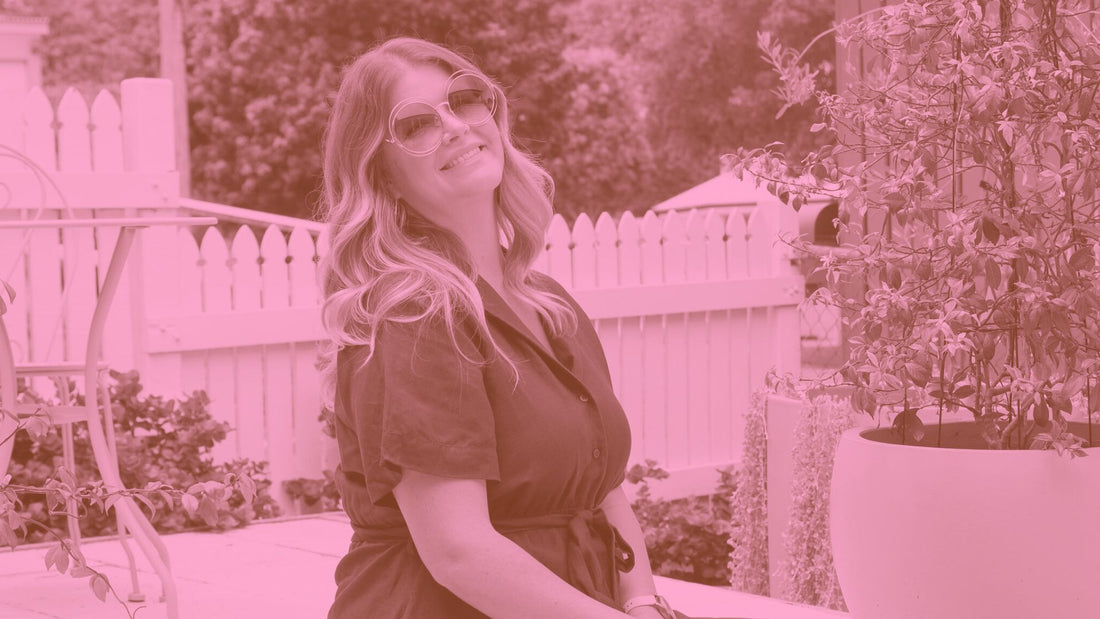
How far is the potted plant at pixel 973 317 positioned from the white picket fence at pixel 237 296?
347 centimetres

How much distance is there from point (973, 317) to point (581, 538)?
1041mm

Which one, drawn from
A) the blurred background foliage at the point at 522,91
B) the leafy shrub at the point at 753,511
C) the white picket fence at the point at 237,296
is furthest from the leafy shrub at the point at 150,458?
the blurred background foliage at the point at 522,91

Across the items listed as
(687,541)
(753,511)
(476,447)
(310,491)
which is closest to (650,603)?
(476,447)

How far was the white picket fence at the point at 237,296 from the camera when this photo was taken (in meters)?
6.18

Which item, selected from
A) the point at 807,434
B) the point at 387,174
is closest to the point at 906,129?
the point at 387,174

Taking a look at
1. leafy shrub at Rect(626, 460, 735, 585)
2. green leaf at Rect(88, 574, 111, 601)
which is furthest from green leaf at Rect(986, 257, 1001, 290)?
leafy shrub at Rect(626, 460, 735, 585)

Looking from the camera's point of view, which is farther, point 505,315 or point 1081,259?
point 1081,259

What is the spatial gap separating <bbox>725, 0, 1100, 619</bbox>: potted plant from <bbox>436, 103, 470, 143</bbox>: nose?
2.92 feet

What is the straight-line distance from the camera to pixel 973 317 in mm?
2859

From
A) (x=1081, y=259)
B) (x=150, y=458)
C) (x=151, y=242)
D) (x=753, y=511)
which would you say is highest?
(x=151, y=242)

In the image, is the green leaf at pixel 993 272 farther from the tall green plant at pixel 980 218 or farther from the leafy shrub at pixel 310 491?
the leafy shrub at pixel 310 491

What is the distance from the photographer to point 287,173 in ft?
70.0

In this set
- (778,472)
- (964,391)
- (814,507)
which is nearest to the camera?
(964,391)

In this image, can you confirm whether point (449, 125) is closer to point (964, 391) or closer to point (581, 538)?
point (581, 538)
